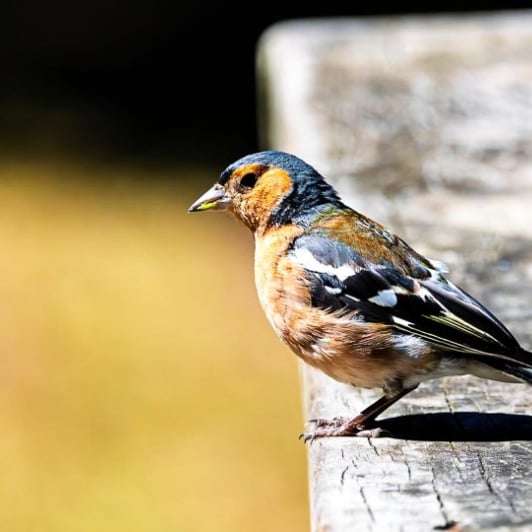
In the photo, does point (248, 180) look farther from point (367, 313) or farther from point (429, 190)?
point (429, 190)

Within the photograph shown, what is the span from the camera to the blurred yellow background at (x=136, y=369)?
5.99 m

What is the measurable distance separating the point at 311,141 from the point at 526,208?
46.6 inches

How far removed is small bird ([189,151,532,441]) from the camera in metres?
3.01

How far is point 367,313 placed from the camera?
3.19m

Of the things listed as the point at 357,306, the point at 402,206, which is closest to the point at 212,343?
the point at 402,206

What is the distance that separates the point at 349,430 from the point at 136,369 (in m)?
4.55

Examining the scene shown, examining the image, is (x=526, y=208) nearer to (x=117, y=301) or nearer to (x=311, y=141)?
(x=311, y=141)

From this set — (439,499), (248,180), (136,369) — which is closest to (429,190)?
(248,180)

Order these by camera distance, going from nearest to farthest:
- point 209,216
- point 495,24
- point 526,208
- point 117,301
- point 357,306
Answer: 1. point 357,306
2. point 526,208
3. point 495,24
4. point 117,301
5. point 209,216

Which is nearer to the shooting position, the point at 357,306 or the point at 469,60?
the point at 357,306

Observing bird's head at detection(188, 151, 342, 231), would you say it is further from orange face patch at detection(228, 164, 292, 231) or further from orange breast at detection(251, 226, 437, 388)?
orange breast at detection(251, 226, 437, 388)

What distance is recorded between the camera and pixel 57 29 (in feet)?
45.2

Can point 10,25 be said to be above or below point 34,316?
above

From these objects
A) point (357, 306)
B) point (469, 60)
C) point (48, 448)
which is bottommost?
point (48, 448)
